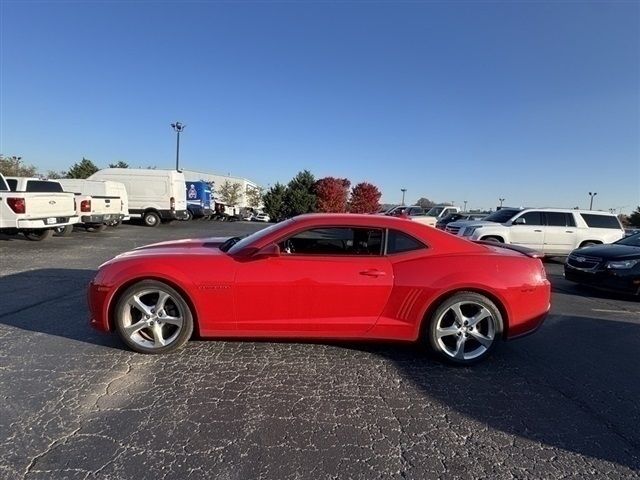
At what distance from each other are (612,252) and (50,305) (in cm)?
954

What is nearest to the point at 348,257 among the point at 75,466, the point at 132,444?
the point at 132,444

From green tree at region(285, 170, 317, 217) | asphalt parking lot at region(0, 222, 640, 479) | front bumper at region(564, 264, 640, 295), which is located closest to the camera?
asphalt parking lot at region(0, 222, 640, 479)

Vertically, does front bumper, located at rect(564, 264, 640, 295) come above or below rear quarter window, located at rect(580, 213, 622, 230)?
below

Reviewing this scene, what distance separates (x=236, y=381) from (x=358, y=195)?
44.9 meters

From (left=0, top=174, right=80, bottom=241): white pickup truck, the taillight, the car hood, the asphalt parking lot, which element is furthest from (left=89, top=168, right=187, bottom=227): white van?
the car hood

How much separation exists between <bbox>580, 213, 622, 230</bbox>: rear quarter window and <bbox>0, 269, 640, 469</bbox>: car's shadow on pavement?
7.94 m

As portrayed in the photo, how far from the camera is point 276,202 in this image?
45.6m

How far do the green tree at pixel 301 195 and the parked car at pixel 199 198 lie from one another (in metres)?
15.8

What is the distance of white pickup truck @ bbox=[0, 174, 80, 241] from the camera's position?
35.7 ft

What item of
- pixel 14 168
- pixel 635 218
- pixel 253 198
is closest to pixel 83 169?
pixel 14 168

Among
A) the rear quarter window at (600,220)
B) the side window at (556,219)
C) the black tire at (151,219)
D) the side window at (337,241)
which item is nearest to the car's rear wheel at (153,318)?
the side window at (337,241)

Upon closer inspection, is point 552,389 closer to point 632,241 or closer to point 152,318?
point 152,318

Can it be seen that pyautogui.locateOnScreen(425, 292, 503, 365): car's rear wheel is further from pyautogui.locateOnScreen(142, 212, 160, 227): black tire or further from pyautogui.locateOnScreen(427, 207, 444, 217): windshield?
pyautogui.locateOnScreen(427, 207, 444, 217): windshield

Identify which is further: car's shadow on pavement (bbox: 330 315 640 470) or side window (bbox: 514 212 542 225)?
side window (bbox: 514 212 542 225)
